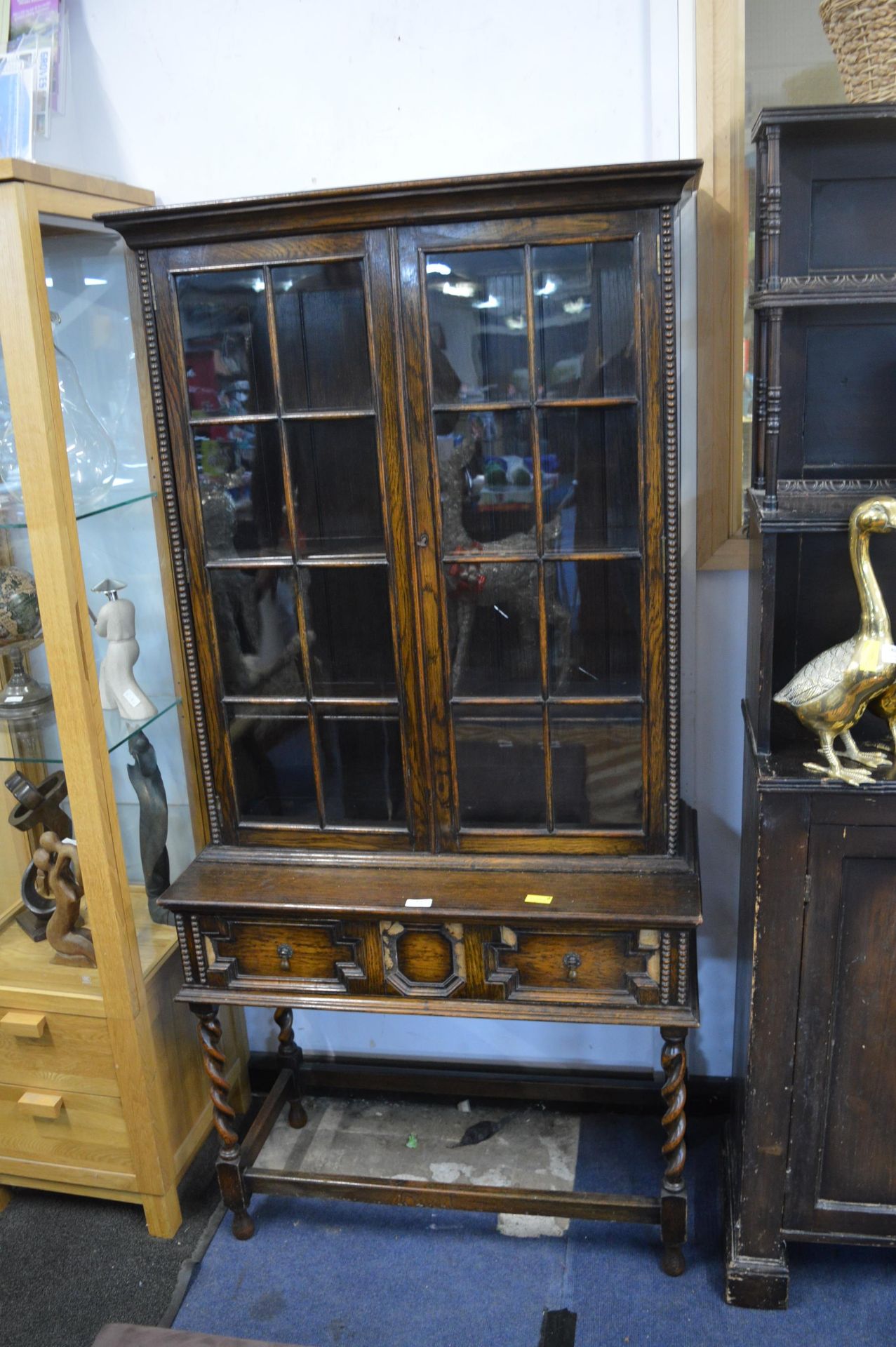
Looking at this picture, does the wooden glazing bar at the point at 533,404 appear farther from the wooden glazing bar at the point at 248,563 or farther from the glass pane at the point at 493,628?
the wooden glazing bar at the point at 248,563

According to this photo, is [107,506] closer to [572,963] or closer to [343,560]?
[343,560]

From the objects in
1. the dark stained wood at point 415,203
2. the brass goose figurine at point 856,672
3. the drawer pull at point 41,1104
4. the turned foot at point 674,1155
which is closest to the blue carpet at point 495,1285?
the turned foot at point 674,1155

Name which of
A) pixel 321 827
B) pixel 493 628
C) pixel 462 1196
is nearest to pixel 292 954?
pixel 321 827

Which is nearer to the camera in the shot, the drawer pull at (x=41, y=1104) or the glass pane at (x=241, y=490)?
the glass pane at (x=241, y=490)

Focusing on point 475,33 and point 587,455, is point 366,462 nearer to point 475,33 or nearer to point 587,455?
point 587,455

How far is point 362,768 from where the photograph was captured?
212 cm

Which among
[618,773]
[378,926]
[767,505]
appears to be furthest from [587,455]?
[378,926]

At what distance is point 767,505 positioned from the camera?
180 cm

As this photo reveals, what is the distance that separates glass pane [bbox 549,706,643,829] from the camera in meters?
2.00

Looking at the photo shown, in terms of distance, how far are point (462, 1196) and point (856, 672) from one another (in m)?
1.29

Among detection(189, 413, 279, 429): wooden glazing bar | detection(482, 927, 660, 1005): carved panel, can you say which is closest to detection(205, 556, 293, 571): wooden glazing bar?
detection(189, 413, 279, 429): wooden glazing bar

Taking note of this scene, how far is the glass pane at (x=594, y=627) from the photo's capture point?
1.93 metres

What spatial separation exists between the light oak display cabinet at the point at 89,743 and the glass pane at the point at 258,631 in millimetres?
251

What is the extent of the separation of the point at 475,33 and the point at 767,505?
1.06 metres
